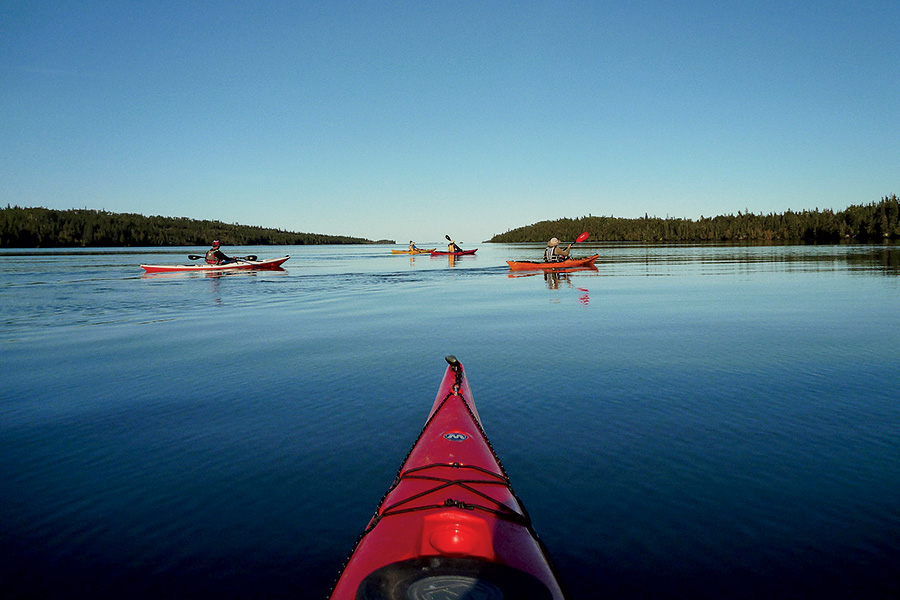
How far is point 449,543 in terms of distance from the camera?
330 cm

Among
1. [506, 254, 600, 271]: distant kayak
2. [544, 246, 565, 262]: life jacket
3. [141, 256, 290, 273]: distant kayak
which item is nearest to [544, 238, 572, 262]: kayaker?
[544, 246, 565, 262]: life jacket

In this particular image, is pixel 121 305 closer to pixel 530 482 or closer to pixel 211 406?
pixel 211 406

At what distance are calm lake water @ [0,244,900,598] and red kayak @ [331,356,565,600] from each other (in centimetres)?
83

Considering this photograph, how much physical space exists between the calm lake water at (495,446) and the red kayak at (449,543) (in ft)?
2.71

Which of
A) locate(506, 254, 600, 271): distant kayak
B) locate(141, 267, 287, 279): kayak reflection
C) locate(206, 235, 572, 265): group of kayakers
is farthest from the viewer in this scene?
locate(141, 267, 287, 279): kayak reflection

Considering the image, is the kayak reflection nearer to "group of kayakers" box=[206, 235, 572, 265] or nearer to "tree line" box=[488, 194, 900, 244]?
"group of kayakers" box=[206, 235, 572, 265]

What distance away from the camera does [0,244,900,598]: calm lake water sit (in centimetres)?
407

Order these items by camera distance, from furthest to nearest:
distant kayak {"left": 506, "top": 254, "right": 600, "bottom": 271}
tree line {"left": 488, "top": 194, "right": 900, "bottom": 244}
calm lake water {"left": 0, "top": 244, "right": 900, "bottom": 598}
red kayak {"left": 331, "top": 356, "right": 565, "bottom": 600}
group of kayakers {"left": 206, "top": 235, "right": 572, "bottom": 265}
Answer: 1. tree line {"left": 488, "top": 194, "right": 900, "bottom": 244}
2. distant kayak {"left": 506, "top": 254, "right": 600, "bottom": 271}
3. group of kayakers {"left": 206, "top": 235, "right": 572, "bottom": 265}
4. calm lake water {"left": 0, "top": 244, "right": 900, "bottom": 598}
5. red kayak {"left": 331, "top": 356, "right": 565, "bottom": 600}

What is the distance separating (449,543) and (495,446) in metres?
3.10

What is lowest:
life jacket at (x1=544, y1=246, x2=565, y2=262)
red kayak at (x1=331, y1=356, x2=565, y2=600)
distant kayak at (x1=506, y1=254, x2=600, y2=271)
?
red kayak at (x1=331, y1=356, x2=565, y2=600)

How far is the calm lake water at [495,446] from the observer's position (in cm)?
407

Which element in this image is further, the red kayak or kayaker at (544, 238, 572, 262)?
kayaker at (544, 238, 572, 262)

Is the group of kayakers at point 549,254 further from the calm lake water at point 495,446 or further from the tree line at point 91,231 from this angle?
the tree line at point 91,231

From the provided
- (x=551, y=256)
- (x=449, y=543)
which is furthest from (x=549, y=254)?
(x=449, y=543)
